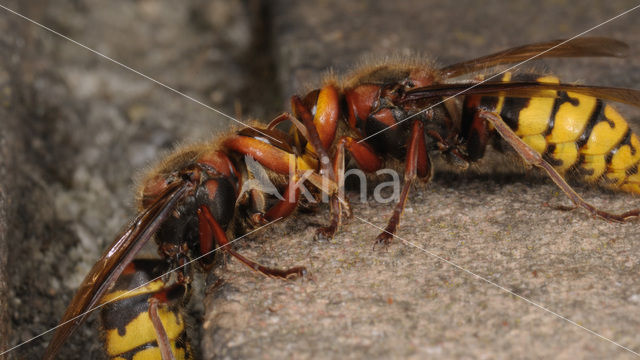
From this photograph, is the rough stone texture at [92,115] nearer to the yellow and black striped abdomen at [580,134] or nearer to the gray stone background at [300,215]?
the gray stone background at [300,215]

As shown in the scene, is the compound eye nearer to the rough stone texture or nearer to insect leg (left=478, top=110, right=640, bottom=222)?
the rough stone texture

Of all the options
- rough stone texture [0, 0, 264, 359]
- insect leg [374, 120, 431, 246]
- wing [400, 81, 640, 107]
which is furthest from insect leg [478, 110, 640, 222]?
rough stone texture [0, 0, 264, 359]

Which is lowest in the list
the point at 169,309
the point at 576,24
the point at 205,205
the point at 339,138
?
the point at 169,309

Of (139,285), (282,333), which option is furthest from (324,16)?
(282,333)

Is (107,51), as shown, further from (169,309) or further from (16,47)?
(169,309)

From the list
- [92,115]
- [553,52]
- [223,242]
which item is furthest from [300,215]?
[92,115]

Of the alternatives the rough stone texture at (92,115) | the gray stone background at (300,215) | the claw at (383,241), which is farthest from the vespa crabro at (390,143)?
the rough stone texture at (92,115)

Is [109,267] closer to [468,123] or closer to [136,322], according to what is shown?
[136,322]

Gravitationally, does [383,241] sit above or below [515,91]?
below
